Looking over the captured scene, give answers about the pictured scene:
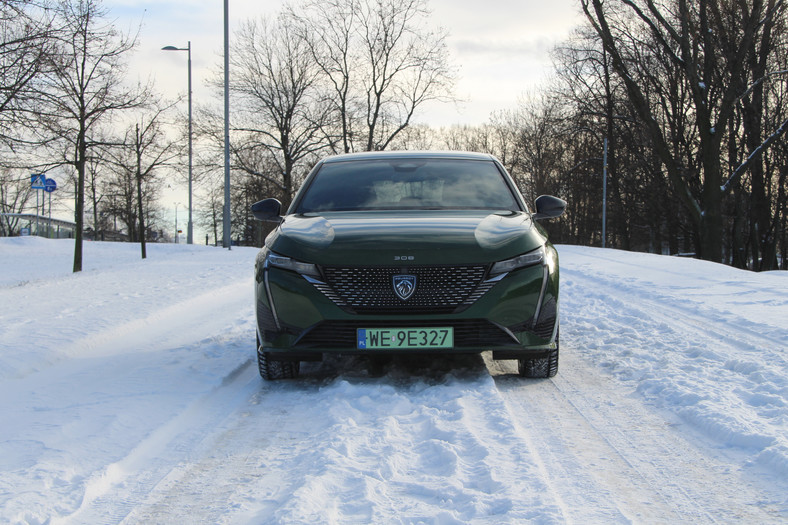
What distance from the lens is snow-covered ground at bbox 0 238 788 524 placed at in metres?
2.73

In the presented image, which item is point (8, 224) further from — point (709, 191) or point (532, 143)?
point (709, 191)

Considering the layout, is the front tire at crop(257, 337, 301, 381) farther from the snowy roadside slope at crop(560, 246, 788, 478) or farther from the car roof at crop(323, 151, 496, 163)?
the snowy roadside slope at crop(560, 246, 788, 478)

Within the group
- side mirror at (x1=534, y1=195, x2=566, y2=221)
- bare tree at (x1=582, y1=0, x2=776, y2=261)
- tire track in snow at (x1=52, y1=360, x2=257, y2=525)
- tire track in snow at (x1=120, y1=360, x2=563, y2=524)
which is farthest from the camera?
bare tree at (x1=582, y1=0, x2=776, y2=261)

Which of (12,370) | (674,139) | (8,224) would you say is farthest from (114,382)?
(8,224)

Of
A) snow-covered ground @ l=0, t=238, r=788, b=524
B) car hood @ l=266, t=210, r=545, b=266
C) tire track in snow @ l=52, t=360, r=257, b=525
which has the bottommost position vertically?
tire track in snow @ l=52, t=360, r=257, b=525

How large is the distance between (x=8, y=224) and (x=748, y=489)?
7410cm

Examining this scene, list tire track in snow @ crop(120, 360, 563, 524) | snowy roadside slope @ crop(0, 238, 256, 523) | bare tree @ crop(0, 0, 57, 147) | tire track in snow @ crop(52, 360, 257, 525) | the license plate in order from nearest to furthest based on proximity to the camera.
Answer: tire track in snow @ crop(120, 360, 563, 524)
tire track in snow @ crop(52, 360, 257, 525)
snowy roadside slope @ crop(0, 238, 256, 523)
the license plate
bare tree @ crop(0, 0, 57, 147)

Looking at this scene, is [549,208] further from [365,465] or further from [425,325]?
[365,465]

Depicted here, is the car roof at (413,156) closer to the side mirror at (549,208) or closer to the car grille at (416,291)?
the side mirror at (549,208)

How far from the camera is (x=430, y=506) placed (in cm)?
265

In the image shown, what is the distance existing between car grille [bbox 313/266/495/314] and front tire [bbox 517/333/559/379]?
0.79 meters

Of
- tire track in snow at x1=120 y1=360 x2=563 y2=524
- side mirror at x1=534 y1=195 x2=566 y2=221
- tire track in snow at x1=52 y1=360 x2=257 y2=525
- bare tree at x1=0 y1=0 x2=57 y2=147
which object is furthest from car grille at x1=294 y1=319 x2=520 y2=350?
bare tree at x1=0 y1=0 x2=57 y2=147

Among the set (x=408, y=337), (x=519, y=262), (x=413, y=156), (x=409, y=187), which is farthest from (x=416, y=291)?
(x=413, y=156)

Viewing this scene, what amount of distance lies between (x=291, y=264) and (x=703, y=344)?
349 centimetres
